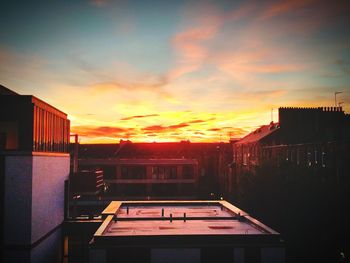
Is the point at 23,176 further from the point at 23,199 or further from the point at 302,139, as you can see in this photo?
the point at 302,139

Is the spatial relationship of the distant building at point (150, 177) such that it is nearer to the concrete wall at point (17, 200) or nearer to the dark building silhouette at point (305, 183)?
the dark building silhouette at point (305, 183)

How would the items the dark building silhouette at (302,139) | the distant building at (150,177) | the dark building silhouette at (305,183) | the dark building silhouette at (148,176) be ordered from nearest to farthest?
the dark building silhouette at (305,183) → the dark building silhouette at (302,139) → the dark building silhouette at (148,176) → the distant building at (150,177)

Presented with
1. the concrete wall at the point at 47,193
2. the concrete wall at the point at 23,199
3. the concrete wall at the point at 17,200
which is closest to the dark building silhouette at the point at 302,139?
the concrete wall at the point at 47,193

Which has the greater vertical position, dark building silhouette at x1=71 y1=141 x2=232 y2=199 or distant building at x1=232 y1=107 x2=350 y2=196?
distant building at x1=232 y1=107 x2=350 y2=196

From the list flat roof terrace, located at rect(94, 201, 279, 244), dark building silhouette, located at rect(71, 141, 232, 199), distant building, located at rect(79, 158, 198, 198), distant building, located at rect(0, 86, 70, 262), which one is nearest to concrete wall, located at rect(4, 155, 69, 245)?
distant building, located at rect(0, 86, 70, 262)

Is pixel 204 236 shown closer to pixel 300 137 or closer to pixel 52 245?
pixel 52 245

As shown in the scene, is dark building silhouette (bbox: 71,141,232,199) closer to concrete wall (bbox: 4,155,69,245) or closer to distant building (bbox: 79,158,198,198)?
distant building (bbox: 79,158,198,198)

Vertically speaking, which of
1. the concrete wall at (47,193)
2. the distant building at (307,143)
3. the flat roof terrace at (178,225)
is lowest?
the flat roof terrace at (178,225)

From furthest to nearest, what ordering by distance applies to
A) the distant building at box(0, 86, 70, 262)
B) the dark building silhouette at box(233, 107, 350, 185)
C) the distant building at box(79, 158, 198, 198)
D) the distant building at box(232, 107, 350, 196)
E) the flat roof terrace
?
1. the distant building at box(79, 158, 198, 198)
2. the dark building silhouette at box(233, 107, 350, 185)
3. the distant building at box(232, 107, 350, 196)
4. the distant building at box(0, 86, 70, 262)
5. the flat roof terrace

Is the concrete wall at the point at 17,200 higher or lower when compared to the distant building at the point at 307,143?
lower

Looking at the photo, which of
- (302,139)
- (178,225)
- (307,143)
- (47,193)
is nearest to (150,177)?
(302,139)

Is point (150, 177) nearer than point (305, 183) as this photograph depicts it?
No

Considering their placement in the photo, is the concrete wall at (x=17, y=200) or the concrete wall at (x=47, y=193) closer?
the concrete wall at (x=17, y=200)

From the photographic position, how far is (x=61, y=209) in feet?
101
